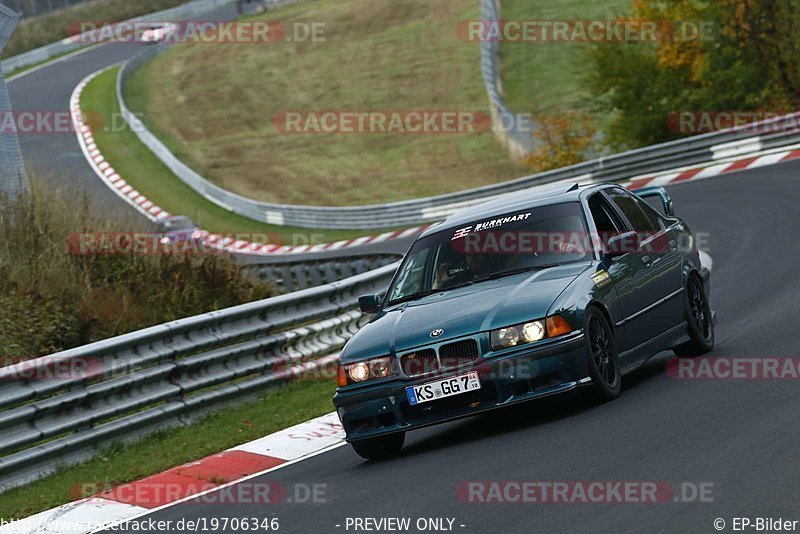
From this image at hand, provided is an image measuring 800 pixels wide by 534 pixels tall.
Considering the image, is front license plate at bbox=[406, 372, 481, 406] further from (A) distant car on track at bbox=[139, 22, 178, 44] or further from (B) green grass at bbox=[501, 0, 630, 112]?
(A) distant car on track at bbox=[139, 22, 178, 44]

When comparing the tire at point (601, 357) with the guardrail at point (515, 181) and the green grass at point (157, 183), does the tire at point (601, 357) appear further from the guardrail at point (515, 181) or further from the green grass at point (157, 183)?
the green grass at point (157, 183)

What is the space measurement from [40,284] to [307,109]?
44038 mm

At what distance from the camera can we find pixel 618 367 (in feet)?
28.7

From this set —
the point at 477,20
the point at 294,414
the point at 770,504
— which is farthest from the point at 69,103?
the point at 770,504

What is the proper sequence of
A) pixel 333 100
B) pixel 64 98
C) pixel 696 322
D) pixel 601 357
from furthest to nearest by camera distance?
pixel 64 98
pixel 333 100
pixel 696 322
pixel 601 357

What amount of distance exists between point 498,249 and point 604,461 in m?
2.63

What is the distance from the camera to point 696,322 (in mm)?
10188

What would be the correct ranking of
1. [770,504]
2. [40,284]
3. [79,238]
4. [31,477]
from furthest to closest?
[79,238]
[40,284]
[31,477]
[770,504]

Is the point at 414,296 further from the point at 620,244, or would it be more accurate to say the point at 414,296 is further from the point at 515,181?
the point at 515,181

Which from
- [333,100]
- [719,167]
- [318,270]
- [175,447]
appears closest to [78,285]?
[175,447]

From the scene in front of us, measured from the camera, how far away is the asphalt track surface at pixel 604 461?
19.3ft

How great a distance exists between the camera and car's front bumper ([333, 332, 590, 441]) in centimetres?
804

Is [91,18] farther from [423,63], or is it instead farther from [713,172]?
[713,172]

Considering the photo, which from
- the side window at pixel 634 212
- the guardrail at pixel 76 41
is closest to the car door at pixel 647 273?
the side window at pixel 634 212
